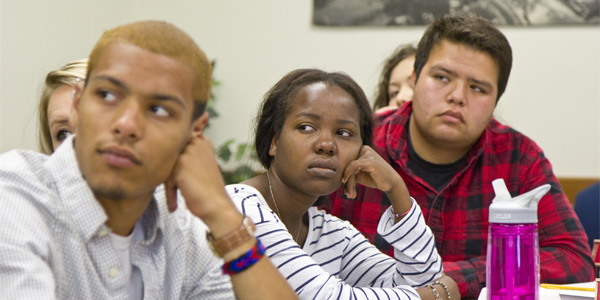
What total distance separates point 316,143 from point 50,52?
2.88 meters

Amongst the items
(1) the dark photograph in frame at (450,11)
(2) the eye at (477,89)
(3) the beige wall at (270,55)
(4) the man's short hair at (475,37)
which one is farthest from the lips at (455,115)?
(1) the dark photograph in frame at (450,11)

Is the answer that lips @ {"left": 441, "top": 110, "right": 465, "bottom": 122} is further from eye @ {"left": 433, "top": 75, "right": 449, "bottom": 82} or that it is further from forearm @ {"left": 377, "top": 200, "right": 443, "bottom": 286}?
forearm @ {"left": 377, "top": 200, "right": 443, "bottom": 286}

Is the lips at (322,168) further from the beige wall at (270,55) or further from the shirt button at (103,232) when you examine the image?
the beige wall at (270,55)

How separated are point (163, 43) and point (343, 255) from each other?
38.5 inches

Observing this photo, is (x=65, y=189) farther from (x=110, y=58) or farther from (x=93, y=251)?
(x=110, y=58)

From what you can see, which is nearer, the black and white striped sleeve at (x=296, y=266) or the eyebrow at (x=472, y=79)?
the black and white striped sleeve at (x=296, y=266)

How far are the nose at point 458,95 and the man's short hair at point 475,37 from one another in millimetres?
152

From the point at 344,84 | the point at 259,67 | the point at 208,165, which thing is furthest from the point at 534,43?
the point at 208,165

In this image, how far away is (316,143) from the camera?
5.83ft

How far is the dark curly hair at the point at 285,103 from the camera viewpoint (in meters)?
1.89

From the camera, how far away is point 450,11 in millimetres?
4391

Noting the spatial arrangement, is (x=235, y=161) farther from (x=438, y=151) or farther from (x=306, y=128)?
(x=306, y=128)

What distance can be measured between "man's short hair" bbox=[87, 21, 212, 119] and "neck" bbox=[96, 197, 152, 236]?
0.62 ft

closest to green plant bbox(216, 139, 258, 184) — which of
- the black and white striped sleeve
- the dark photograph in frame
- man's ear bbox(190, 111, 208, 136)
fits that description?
the dark photograph in frame
